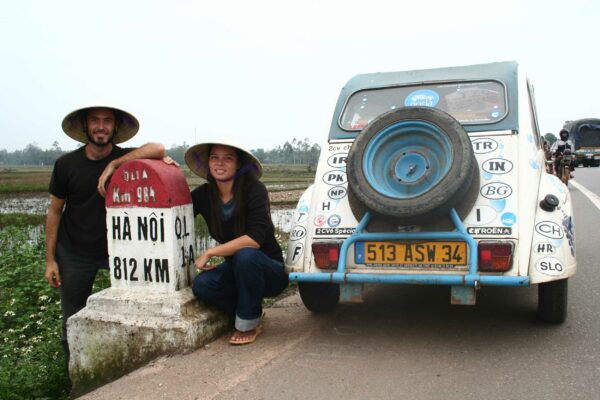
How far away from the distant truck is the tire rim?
25.5m

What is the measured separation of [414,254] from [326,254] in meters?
0.60

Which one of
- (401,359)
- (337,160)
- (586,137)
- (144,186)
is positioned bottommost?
(401,359)

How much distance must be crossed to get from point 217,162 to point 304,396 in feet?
5.43

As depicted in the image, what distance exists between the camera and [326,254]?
376 centimetres

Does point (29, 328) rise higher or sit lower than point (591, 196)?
lower

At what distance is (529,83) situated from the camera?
481cm

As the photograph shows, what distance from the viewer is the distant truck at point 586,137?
2616 centimetres

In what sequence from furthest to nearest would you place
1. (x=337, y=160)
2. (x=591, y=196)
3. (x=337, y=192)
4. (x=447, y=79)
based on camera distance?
(x=591, y=196)
(x=447, y=79)
(x=337, y=160)
(x=337, y=192)

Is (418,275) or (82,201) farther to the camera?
(82,201)

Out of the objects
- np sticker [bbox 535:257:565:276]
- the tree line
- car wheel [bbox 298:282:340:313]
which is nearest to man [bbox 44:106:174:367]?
car wheel [bbox 298:282:340:313]

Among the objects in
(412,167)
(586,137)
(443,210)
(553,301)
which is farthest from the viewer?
(586,137)

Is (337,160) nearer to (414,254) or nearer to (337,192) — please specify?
(337,192)

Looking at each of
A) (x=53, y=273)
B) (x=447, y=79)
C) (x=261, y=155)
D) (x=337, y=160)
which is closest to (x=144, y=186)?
(x=53, y=273)

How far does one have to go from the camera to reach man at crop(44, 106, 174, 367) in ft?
12.8
